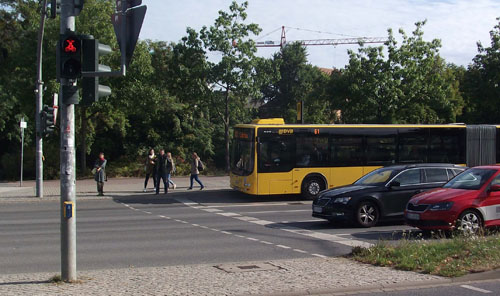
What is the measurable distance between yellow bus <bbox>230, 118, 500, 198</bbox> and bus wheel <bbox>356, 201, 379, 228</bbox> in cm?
714

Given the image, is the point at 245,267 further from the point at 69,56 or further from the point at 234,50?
the point at 234,50

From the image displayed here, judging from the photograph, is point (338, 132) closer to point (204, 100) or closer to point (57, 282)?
point (204, 100)

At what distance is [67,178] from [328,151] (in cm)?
1524

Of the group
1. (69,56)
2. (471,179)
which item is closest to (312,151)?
(471,179)

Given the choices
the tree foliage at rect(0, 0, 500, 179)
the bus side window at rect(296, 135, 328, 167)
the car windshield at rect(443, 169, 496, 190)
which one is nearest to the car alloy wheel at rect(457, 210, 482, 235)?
the car windshield at rect(443, 169, 496, 190)

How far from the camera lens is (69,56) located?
7.63 metres

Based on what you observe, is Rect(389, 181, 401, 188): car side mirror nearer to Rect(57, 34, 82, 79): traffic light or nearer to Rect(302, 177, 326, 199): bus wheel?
Rect(302, 177, 326, 199): bus wheel

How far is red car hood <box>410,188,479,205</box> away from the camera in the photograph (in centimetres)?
1193

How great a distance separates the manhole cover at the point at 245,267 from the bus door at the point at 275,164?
1176 cm

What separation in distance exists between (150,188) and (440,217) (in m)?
17.0

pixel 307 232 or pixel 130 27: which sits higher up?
pixel 130 27

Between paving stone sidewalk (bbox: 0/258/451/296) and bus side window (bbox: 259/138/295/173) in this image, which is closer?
paving stone sidewalk (bbox: 0/258/451/296)

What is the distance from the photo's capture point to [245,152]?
2167cm

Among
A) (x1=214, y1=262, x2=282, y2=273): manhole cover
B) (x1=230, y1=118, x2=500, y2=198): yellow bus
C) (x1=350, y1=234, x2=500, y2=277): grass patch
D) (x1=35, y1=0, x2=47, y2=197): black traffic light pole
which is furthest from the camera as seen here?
(x1=35, y1=0, x2=47, y2=197): black traffic light pole
